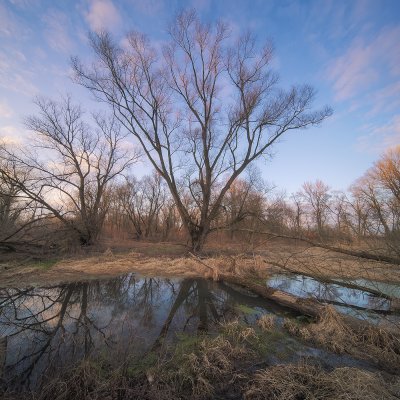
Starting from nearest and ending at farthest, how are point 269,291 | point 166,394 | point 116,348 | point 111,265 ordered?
1. point 166,394
2. point 116,348
3. point 269,291
4. point 111,265

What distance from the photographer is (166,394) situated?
129 inches

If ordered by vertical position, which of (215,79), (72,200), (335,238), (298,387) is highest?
(215,79)

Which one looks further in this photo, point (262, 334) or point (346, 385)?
point (262, 334)

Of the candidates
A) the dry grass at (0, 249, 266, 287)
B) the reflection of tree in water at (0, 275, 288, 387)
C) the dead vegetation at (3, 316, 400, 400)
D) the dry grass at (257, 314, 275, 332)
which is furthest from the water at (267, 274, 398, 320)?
the dead vegetation at (3, 316, 400, 400)

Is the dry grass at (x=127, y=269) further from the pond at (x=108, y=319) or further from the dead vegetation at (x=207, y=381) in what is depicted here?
the dead vegetation at (x=207, y=381)

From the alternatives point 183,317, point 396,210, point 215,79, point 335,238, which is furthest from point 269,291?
point 215,79

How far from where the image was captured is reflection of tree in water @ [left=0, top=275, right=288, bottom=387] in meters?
4.28

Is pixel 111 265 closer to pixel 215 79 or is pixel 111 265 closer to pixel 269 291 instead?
pixel 269 291

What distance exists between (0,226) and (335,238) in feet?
45.9

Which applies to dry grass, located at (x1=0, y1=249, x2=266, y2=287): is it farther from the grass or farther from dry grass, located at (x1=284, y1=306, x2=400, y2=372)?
dry grass, located at (x1=284, y1=306, x2=400, y2=372)

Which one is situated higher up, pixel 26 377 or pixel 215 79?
pixel 215 79

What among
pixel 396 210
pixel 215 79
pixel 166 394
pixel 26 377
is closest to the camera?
pixel 166 394

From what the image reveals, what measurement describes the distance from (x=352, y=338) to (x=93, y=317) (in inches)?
208

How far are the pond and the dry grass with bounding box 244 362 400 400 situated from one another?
0.75 meters
